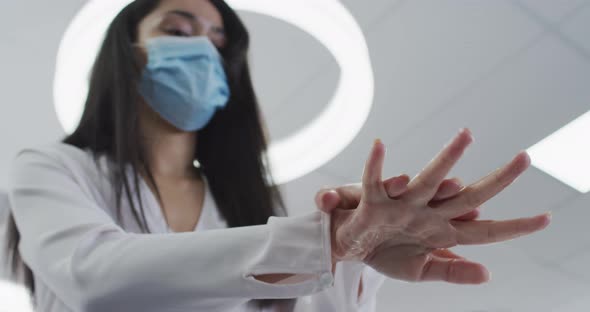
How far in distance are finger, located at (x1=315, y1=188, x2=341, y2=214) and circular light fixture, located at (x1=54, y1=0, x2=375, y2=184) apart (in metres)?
0.90

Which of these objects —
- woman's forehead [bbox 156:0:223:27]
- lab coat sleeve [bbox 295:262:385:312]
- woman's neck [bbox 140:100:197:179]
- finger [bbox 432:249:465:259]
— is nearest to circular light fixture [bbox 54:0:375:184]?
woman's forehead [bbox 156:0:223:27]

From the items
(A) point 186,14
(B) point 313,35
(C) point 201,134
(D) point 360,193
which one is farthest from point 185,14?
(D) point 360,193

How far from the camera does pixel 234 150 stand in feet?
4.19

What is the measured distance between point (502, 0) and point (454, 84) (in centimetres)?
45

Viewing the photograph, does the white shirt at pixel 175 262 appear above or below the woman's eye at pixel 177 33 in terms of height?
below

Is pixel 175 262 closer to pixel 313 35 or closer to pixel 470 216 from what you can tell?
pixel 470 216

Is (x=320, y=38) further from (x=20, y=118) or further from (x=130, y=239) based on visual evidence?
(x=20, y=118)

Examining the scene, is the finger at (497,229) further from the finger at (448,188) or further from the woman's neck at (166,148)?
the woman's neck at (166,148)

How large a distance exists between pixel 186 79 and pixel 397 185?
82 cm

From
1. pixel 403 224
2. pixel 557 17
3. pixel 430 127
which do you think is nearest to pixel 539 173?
pixel 430 127

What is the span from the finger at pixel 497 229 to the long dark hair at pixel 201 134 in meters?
0.36

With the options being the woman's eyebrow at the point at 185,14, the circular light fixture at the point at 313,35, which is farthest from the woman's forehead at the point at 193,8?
the circular light fixture at the point at 313,35

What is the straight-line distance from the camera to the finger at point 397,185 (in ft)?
2.00

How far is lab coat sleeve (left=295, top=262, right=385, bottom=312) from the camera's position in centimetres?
86
